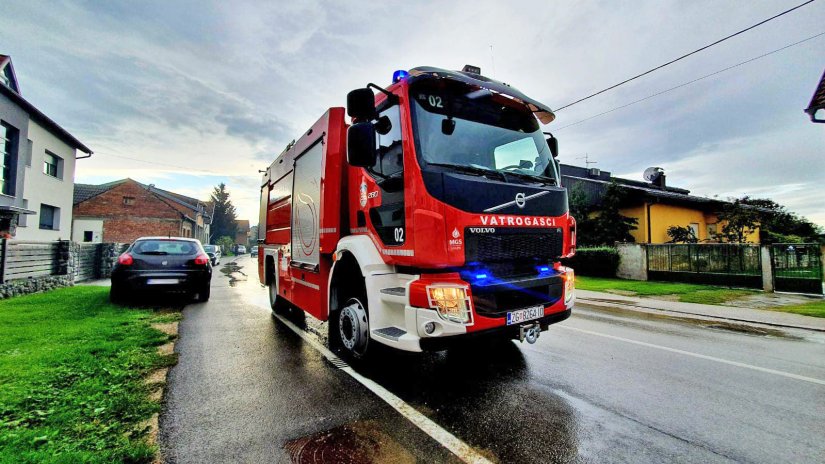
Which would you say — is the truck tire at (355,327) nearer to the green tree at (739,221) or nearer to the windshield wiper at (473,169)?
the windshield wiper at (473,169)

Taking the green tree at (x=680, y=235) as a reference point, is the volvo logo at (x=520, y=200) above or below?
below

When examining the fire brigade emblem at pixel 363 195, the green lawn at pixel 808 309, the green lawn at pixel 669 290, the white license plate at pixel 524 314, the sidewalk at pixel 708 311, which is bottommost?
the sidewalk at pixel 708 311

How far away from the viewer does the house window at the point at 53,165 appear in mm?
19984

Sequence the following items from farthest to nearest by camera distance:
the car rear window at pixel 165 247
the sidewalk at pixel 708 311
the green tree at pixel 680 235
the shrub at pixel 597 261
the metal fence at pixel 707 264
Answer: the green tree at pixel 680 235, the shrub at pixel 597 261, the metal fence at pixel 707 264, the car rear window at pixel 165 247, the sidewalk at pixel 708 311

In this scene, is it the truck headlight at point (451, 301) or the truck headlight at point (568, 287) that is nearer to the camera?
the truck headlight at point (451, 301)

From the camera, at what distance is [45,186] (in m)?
19.2

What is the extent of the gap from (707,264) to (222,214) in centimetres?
8130

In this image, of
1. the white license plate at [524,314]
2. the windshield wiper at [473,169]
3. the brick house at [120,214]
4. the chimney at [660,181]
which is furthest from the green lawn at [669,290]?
the brick house at [120,214]

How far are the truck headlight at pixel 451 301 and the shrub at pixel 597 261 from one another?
14103 millimetres

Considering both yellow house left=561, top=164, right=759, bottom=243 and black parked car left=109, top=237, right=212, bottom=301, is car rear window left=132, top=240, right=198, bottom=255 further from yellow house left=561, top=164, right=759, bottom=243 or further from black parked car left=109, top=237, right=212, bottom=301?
yellow house left=561, top=164, right=759, bottom=243

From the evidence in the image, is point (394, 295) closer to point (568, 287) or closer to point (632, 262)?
point (568, 287)

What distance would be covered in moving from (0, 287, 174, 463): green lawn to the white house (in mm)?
11842

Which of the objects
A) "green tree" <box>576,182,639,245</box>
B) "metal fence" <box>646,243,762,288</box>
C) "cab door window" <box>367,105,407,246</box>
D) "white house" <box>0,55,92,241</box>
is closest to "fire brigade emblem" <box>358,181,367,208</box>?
"cab door window" <box>367,105,407,246</box>

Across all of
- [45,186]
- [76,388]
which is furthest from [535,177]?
[45,186]
